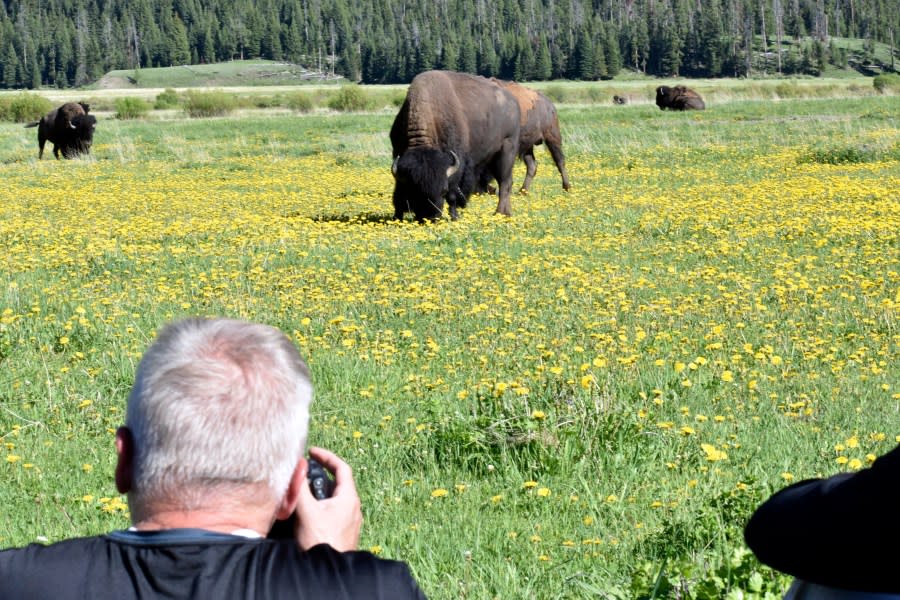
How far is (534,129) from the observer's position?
22.7m

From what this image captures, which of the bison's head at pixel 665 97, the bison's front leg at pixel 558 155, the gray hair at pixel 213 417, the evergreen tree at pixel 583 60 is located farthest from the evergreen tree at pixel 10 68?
the gray hair at pixel 213 417

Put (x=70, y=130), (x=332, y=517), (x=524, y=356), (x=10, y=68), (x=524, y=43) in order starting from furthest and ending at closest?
1. (x=10, y=68)
2. (x=524, y=43)
3. (x=70, y=130)
4. (x=524, y=356)
5. (x=332, y=517)

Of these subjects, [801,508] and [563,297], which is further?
[563,297]

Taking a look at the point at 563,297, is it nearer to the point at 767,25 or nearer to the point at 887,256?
the point at 887,256

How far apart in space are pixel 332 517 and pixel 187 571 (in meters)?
0.42

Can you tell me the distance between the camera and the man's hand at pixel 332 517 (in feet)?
8.16

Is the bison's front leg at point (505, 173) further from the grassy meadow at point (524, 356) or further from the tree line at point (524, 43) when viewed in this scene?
the tree line at point (524, 43)

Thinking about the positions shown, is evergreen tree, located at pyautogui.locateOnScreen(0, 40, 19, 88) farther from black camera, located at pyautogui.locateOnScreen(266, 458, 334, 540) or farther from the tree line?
black camera, located at pyautogui.locateOnScreen(266, 458, 334, 540)

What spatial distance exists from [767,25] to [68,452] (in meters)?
176

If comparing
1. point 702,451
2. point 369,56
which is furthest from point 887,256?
point 369,56

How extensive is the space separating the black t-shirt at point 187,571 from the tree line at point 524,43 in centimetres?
14712

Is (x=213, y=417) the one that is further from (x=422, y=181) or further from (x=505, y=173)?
(x=505, y=173)

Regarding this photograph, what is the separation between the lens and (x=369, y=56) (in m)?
174

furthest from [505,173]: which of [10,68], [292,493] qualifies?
[10,68]
